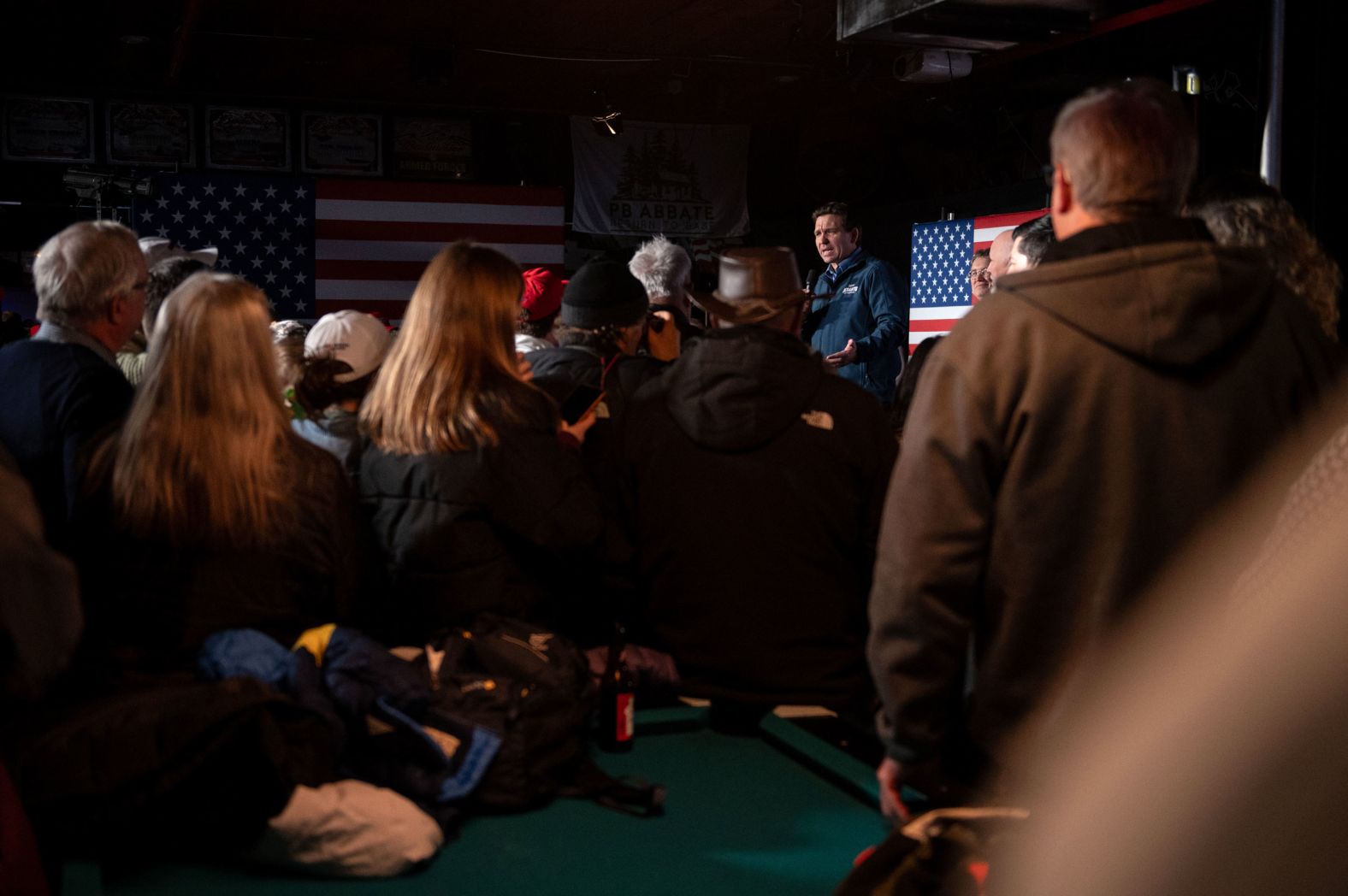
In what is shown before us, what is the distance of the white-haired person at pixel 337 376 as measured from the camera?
3.08m

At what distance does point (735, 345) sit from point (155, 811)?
1562 mm

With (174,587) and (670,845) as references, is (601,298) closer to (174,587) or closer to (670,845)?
(174,587)

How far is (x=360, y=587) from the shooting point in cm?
256

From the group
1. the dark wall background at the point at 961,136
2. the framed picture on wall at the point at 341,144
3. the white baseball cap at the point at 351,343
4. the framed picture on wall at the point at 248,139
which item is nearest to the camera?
the dark wall background at the point at 961,136

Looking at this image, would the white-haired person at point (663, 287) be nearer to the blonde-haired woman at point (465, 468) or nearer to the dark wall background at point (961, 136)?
the blonde-haired woman at point (465, 468)

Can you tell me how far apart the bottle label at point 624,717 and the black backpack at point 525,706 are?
0.44 ft

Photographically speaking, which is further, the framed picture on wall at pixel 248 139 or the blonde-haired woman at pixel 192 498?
the framed picture on wall at pixel 248 139

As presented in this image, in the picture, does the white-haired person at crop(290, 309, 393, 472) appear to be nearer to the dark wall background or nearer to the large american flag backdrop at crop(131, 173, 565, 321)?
the dark wall background

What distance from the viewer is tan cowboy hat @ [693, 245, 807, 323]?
300 centimetres

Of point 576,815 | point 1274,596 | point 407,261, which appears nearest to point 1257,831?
point 1274,596

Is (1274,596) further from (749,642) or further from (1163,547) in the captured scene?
(749,642)

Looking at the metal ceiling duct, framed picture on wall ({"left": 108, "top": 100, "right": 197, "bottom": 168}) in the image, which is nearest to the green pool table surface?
the metal ceiling duct

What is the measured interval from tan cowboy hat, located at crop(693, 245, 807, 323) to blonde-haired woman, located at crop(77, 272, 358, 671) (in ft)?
3.81

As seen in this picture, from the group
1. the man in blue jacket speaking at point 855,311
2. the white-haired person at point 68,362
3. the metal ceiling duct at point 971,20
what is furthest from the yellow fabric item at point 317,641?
the man in blue jacket speaking at point 855,311
